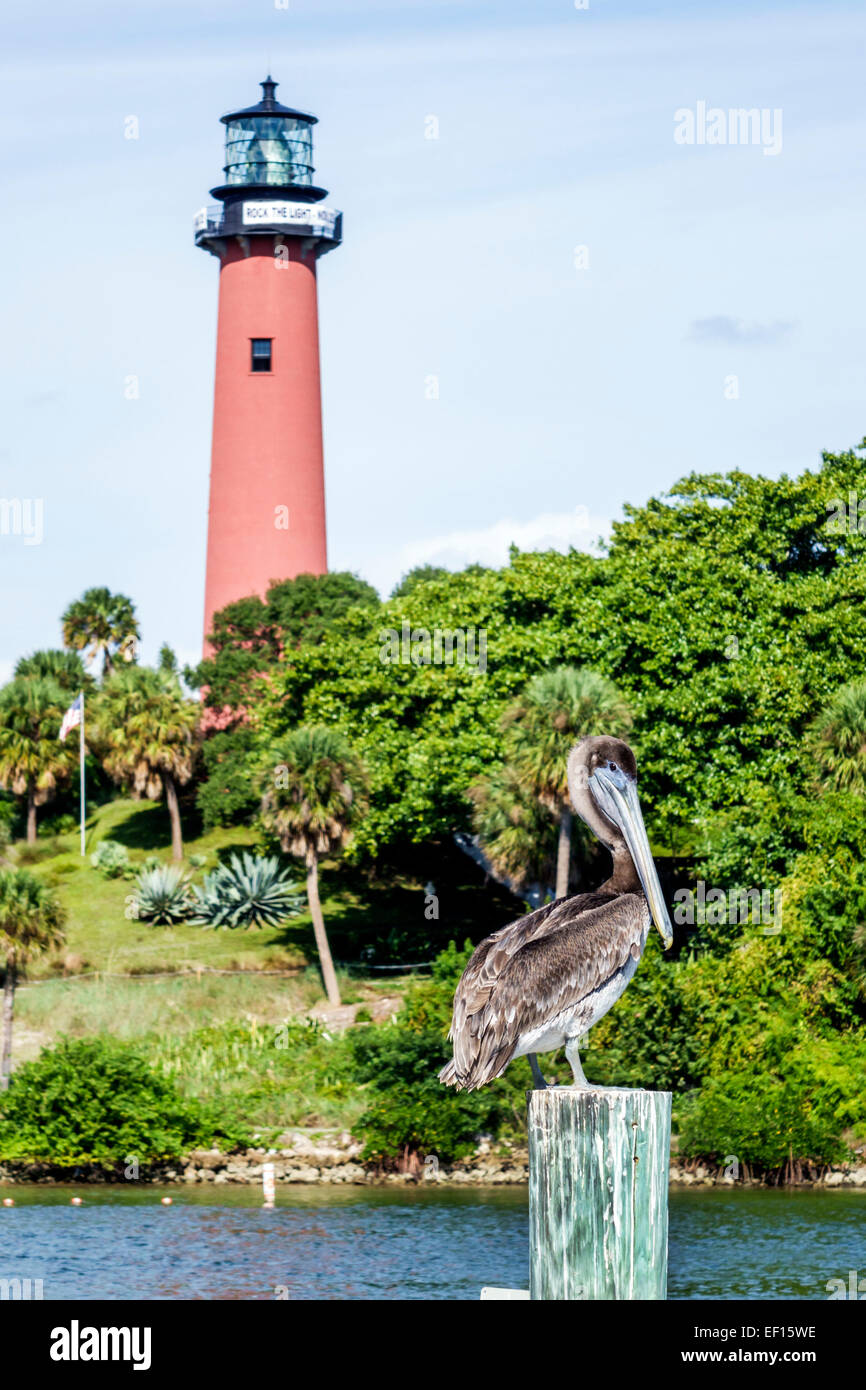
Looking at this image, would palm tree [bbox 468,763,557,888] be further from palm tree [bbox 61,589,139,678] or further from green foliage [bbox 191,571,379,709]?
palm tree [bbox 61,589,139,678]

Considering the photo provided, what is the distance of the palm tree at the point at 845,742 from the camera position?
3891cm

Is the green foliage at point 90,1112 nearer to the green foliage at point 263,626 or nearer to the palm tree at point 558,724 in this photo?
the palm tree at point 558,724

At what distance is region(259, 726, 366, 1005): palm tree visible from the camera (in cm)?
4459

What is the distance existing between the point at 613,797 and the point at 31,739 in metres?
62.4

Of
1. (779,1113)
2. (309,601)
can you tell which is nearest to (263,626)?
(309,601)

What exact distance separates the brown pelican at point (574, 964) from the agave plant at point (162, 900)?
47.3 m

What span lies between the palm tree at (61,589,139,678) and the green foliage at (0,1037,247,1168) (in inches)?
1709

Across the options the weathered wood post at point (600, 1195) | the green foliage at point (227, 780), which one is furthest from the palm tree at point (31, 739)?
the weathered wood post at point (600, 1195)

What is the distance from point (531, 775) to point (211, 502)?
31595 millimetres

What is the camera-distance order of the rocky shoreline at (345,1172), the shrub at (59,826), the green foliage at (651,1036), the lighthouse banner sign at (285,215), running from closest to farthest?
the rocky shoreline at (345,1172)
the green foliage at (651,1036)
the lighthouse banner sign at (285,215)
the shrub at (59,826)

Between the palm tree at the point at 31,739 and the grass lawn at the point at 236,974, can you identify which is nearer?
the grass lawn at the point at 236,974

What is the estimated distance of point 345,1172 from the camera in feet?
117

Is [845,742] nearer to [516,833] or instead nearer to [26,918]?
[516,833]

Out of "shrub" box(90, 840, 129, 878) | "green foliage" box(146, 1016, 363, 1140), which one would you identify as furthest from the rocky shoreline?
"shrub" box(90, 840, 129, 878)
